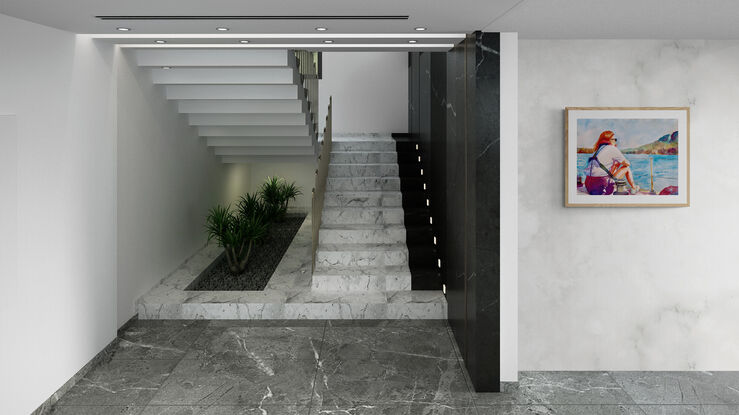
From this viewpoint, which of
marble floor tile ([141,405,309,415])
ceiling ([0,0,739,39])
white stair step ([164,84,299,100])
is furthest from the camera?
white stair step ([164,84,299,100])

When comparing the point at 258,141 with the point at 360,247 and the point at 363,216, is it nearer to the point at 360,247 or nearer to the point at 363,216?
the point at 363,216

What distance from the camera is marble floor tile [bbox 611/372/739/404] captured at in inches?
154

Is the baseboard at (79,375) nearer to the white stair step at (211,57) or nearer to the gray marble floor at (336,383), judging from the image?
the gray marble floor at (336,383)

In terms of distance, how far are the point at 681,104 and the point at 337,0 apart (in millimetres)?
2736

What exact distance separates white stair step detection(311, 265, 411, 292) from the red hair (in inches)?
100

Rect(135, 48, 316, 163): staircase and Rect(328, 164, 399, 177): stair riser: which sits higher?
Rect(135, 48, 316, 163): staircase

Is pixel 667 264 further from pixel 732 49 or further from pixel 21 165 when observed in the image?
pixel 21 165

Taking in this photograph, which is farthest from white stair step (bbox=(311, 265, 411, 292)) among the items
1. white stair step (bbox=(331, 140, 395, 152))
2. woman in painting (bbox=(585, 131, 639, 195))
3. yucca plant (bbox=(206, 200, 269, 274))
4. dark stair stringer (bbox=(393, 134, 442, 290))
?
white stair step (bbox=(331, 140, 395, 152))

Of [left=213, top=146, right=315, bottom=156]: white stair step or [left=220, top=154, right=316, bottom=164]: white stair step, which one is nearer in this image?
[left=213, top=146, right=315, bottom=156]: white stair step

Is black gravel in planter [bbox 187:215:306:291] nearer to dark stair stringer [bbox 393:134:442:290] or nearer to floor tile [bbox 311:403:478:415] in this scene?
dark stair stringer [bbox 393:134:442:290]

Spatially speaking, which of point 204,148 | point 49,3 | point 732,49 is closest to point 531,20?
point 732,49

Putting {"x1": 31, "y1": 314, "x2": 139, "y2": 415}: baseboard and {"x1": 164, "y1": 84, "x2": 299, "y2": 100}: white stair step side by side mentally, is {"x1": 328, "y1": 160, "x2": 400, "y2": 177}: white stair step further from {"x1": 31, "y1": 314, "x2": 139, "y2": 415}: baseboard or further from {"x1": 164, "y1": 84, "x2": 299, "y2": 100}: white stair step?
{"x1": 31, "y1": 314, "x2": 139, "y2": 415}: baseboard

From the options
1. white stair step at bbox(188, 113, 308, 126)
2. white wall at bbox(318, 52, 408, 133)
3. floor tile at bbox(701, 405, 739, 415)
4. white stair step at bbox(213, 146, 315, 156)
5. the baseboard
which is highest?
white wall at bbox(318, 52, 408, 133)

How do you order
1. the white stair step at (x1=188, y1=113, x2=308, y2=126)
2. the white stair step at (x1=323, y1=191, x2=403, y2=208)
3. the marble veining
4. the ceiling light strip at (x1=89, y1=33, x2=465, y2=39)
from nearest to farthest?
1. the ceiling light strip at (x1=89, y1=33, x2=465, y2=39)
2. the marble veining
3. the white stair step at (x1=188, y1=113, x2=308, y2=126)
4. the white stair step at (x1=323, y1=191, x2=403, y2=208)
